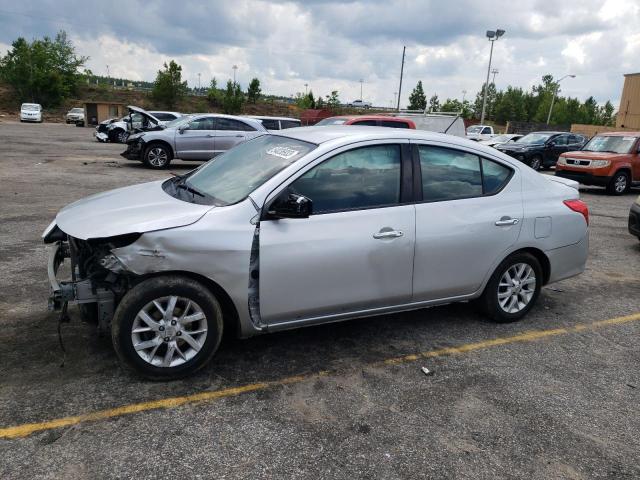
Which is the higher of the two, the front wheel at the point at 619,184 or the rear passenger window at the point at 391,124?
the rear passenger window at the point at 391,124

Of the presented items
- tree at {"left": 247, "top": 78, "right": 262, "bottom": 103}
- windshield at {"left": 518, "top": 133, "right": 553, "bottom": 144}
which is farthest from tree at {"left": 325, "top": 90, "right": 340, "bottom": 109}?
windshield at {"left": 518, "top": 133, "right": 553, "bottom": 144}

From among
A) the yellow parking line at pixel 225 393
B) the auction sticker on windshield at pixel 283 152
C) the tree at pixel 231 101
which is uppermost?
the tree at pixel 231 101

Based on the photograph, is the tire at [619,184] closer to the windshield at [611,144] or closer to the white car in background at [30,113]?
the windshield at [611,144]

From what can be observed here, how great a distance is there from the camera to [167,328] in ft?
11.1

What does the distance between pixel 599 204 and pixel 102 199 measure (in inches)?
493

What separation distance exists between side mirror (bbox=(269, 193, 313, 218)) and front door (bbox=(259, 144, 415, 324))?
7 centimetres

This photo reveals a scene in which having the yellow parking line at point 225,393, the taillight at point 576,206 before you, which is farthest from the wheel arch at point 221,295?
the taillight at point 576,206

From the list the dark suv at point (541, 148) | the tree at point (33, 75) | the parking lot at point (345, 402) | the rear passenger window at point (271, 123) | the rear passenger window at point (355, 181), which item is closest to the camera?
the parking lot at point (345, 402)

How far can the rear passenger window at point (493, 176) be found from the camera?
14.8 feet

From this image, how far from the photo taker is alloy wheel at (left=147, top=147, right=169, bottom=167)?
15609mm

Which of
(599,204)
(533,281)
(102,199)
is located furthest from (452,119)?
(102,199)

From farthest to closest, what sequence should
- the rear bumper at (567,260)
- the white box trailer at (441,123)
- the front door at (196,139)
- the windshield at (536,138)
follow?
the windshield at (536,138)
the white box trailer at (441,123)
the front door at (196,139)
the rear bumper at (567,260)

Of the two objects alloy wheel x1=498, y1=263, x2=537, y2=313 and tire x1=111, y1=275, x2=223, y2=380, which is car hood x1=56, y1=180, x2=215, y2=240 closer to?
tire x1=111, y1=275, x2=223, y2=380

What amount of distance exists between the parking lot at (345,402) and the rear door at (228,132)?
37.6 feet
